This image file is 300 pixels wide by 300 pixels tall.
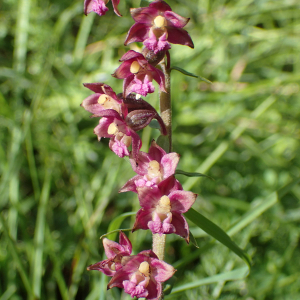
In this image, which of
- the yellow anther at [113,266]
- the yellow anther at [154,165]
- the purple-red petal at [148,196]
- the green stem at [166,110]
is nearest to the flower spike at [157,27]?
the green stem at [166,110]

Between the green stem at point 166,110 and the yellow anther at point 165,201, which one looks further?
the green stem at point 166,110

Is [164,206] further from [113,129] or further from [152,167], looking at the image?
[113,129]

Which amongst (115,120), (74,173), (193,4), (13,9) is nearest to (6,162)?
(74,173)

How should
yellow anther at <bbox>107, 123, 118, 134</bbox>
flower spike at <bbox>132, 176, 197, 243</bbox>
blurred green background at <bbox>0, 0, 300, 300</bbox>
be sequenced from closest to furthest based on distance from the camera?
flower spike at <bbox>132, 176, 197, 243</bbox> < yellow anther at <bbox>107, 123, 118, 134</bbox> < blurred green background at <bbox>0, 0, 300, 300</bbox>

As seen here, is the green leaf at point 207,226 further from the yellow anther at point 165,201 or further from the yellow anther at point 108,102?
the yellow anther at point 108,102

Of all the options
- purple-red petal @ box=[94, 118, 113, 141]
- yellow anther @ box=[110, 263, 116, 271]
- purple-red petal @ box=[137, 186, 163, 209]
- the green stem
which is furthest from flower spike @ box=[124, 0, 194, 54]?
yellow anther @ box=[110, 263, 116, 271]

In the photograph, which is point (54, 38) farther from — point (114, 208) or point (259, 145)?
point (259, 145)

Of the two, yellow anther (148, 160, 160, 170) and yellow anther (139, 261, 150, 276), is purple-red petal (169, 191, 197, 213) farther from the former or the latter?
yellow anther (139, 261, 150, 276)
